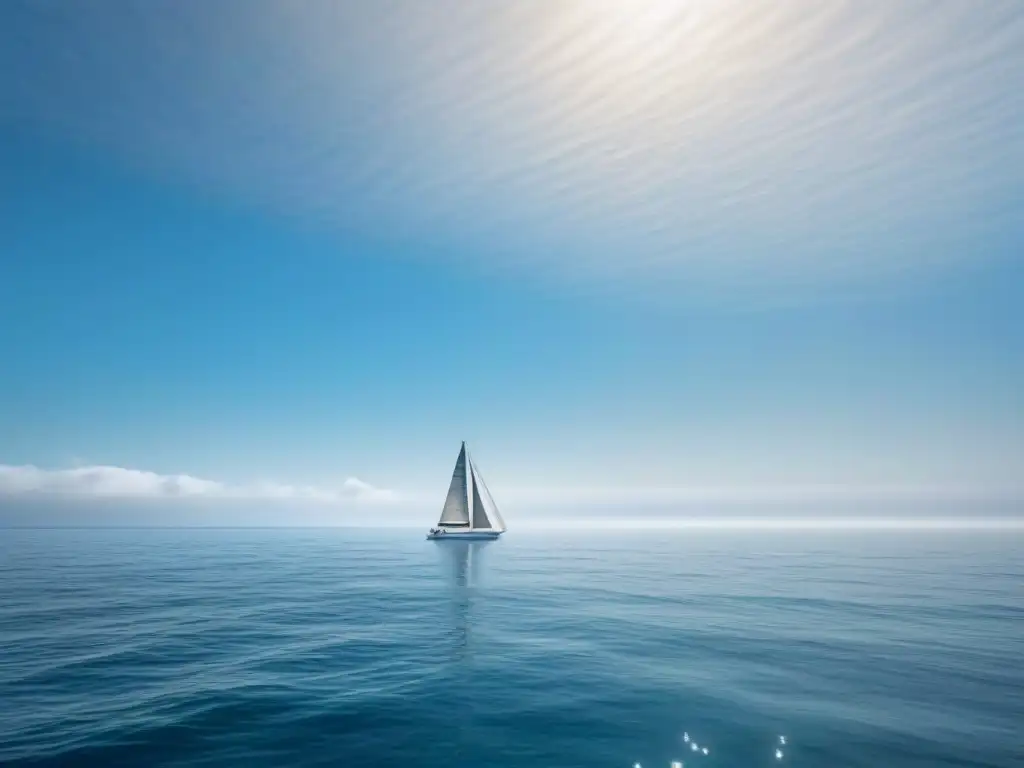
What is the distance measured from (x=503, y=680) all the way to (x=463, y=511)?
97292 mm

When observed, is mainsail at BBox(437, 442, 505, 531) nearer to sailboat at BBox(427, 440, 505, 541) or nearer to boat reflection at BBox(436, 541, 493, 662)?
sailboat at BBox(427, 440, 505, 541)

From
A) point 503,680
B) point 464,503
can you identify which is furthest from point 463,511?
point 503,680

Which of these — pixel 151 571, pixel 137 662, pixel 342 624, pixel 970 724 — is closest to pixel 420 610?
pixel 342 624

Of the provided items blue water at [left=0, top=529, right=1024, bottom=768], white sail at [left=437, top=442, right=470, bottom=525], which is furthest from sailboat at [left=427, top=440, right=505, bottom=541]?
blue water at [left=0, top=529, right=1024, bottom=768]

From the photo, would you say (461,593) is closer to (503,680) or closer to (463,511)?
(503,680)

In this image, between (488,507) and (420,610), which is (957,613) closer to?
(420,610)

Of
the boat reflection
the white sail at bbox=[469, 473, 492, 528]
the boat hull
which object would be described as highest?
the white sail at bbox=[469, 473, 492, 528]

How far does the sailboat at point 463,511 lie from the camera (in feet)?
385

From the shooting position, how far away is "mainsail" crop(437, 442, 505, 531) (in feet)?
388

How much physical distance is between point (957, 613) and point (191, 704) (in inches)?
2136

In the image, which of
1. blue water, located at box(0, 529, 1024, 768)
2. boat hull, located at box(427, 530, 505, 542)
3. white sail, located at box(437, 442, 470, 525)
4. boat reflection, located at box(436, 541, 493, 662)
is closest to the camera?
blue water, located at box(0, 529, 1024, 768)

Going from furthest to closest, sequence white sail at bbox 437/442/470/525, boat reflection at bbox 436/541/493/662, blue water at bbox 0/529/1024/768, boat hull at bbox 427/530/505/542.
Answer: white sail at bbox 437/442/470/525 → boat hull at bbox 427/530/505/542 → boat reflection at bbox 436/541/493/662 → blue water at bbox 0/529/1024/768

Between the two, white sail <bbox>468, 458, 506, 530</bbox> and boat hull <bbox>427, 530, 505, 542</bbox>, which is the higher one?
white sail <bbox>468, 458, 506, 530</bbox>

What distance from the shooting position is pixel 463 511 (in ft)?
→ 389
